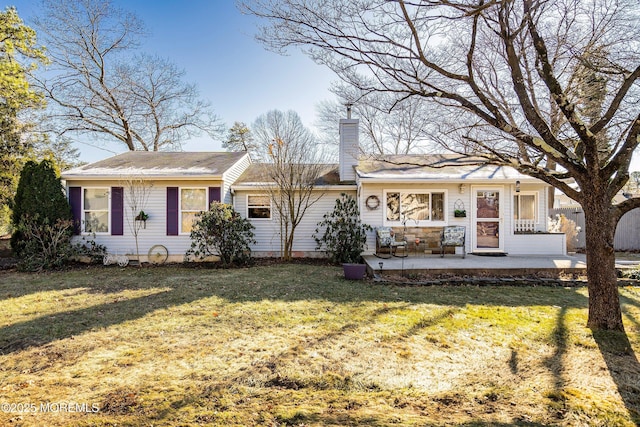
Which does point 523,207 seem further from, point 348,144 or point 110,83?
point 110,83

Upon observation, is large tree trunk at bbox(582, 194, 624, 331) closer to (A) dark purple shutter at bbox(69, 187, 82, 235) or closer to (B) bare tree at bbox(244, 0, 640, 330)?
(B) bare tree at bbox(244, 0, 640, 330)

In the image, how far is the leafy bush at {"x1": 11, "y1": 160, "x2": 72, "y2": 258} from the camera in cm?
926

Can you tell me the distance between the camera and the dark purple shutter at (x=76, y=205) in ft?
33.4

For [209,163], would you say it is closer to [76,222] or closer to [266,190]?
[266,190]

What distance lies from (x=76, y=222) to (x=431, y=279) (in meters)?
10.4

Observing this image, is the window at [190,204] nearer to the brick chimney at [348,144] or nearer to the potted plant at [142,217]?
the potted plant at [142,217]

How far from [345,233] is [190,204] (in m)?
4.93

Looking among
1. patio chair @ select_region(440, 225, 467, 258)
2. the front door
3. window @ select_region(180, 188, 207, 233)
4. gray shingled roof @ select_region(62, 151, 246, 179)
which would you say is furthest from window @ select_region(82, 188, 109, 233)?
the front door

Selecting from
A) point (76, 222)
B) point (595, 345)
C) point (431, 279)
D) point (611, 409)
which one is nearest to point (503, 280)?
point (431, 279)

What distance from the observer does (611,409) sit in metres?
2.37

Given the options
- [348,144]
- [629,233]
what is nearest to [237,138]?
[348,144]

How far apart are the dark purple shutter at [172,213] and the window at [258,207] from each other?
7.31ft

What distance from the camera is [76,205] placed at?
33.5ft

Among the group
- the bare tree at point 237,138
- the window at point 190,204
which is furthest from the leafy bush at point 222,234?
the bare tree at point 237,138
